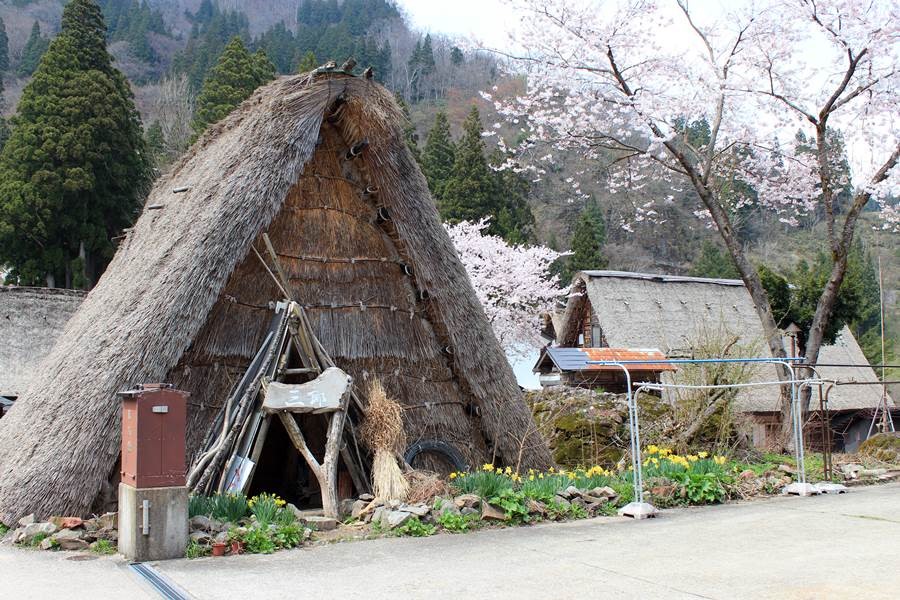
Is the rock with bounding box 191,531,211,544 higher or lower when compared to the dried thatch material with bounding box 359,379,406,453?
lower

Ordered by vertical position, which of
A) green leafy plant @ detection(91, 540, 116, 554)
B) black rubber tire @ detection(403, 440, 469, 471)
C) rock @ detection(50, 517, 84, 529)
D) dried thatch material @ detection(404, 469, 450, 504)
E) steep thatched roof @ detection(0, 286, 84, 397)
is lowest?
green leafy plant @ detection(91, 540, 116, 554)

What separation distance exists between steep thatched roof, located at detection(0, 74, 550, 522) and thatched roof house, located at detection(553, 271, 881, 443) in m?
14.9

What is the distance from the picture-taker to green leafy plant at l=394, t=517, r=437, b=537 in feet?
26.4

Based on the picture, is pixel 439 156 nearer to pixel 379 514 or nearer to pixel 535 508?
pixel 535 508

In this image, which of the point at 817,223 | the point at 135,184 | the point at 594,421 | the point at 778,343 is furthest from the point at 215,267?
Result: the point at 817,223

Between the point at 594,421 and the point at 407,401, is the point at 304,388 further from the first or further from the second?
the point at 594,421

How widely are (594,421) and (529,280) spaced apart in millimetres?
16121

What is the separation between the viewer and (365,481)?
9.71m

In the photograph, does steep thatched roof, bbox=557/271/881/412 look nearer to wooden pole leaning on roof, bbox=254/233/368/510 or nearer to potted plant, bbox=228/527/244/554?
wooden pole leaning on roof, bbox=254/233/368/510

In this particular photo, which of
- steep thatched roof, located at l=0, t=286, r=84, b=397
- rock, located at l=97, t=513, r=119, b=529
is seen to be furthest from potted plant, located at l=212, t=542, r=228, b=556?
steep thatched roof, located at l=0, t=286, r=84, b=397

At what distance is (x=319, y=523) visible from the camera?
8305 millimetres

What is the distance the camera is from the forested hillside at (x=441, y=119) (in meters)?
34.6

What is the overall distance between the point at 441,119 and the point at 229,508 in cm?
3398

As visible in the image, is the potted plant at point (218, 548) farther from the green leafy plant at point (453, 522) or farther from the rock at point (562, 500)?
the rock at point (562, 500)
